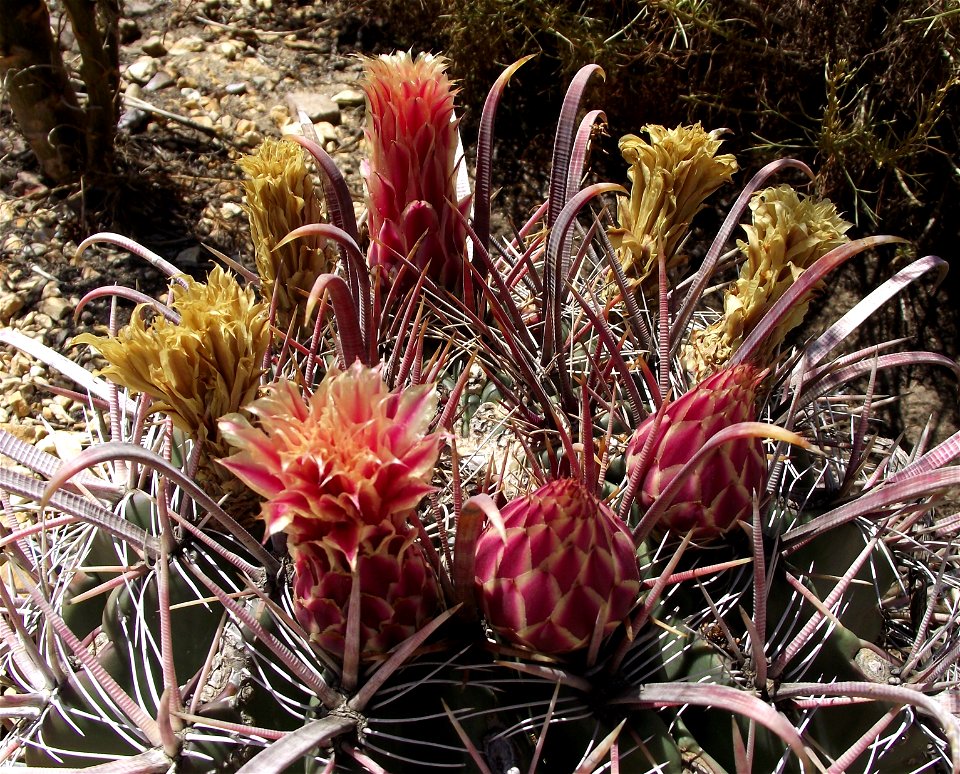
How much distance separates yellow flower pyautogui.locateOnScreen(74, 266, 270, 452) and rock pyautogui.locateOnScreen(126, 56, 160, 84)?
2.04 meters

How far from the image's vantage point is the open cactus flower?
77 cm

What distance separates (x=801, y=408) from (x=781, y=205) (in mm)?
289

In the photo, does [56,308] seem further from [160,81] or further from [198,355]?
[198,355]

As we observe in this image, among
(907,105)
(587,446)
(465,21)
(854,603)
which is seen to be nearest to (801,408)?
(854,603)

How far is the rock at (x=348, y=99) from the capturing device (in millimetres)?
2699

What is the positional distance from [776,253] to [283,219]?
24.5 inches

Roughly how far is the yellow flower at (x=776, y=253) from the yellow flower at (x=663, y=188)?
0.10 metres

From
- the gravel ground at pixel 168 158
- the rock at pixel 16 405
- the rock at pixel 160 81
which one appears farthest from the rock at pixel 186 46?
the rock at pixel 16 405

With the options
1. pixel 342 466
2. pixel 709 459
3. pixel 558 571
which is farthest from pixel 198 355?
pixel 709 459

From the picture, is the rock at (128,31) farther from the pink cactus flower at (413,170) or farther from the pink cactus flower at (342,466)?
the pink cactus flower at (342,466)

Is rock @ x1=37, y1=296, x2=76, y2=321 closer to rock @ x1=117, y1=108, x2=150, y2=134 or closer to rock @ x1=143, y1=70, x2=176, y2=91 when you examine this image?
rock @ x1=117, y1=108, x2=150, y2=134

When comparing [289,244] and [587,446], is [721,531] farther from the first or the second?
[289,244]

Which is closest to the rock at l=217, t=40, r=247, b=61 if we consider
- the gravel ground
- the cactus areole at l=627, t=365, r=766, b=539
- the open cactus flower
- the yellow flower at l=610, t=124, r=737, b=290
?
the gravel ground

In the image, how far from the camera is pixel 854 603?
1.01m
